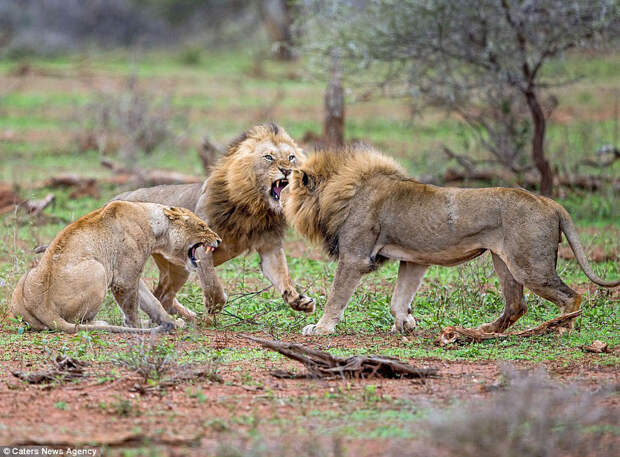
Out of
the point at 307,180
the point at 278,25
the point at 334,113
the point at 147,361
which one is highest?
the point at 278,25

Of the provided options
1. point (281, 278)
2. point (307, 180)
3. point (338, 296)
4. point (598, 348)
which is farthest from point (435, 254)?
point (281, 278)

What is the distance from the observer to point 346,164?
675 centimetres

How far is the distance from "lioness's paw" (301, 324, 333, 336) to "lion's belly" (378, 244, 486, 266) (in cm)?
66

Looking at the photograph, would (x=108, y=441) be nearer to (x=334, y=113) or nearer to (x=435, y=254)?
(x=435, y=254)

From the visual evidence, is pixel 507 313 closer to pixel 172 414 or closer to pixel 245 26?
pixel 172 414

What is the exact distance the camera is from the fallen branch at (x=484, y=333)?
607 centimetres

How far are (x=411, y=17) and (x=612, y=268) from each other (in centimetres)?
411

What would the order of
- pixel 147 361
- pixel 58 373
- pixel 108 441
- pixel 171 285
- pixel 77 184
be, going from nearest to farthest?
pixel 108 441 < pixel 147 361 < pixel 58 373 < pixel 171 285 < pixel 77 184

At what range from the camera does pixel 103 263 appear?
6.19m

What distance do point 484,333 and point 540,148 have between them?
5.71 m

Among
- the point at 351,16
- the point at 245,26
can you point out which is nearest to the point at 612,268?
the point at 351,16

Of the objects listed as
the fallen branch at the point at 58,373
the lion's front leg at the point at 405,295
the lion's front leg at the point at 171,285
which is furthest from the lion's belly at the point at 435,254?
the fallen branch at the point at 58,373

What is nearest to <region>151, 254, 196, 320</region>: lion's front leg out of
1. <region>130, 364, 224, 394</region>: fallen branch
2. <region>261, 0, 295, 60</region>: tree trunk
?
<region>130, 364, 224, 394</region>: fallen branch

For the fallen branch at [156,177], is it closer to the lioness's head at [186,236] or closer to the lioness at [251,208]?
the lioness at [251,208]
